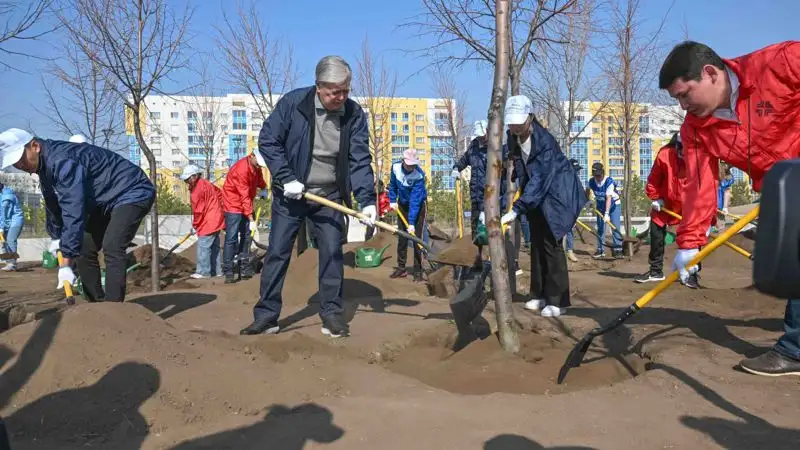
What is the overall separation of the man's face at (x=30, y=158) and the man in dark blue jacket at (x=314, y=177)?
1557mm

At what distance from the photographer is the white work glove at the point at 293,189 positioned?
170 inches

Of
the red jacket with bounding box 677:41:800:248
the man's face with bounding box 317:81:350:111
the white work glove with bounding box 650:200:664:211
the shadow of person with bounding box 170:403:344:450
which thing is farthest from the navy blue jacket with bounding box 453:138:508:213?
the shadow of person with bounding box 170:403:344:450

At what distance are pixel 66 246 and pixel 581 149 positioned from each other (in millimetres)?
65339

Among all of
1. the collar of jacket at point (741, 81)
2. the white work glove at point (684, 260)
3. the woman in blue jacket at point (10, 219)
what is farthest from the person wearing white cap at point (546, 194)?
the woman in blue jacket at point (10, 219)

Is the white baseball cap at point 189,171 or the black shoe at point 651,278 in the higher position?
the white baseball cap at point 189,171

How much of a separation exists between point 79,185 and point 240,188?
4.34 metres

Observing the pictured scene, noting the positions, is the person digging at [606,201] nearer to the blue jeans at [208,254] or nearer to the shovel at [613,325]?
the blue jeans at [208,254]

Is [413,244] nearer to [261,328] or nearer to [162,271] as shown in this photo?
[162,271]

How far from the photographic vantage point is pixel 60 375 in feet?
9.61

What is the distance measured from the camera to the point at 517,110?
16.1 feet

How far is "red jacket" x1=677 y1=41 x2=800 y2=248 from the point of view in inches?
120

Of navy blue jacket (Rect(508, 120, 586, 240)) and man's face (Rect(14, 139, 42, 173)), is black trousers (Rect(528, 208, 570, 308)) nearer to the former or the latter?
navy blue jacket (Rect(508, 120, 586, 240))

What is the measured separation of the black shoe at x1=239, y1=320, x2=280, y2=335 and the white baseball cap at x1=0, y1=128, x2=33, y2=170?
1.97 meters

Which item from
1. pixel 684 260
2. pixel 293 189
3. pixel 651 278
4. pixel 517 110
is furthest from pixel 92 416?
pixel 651 278
